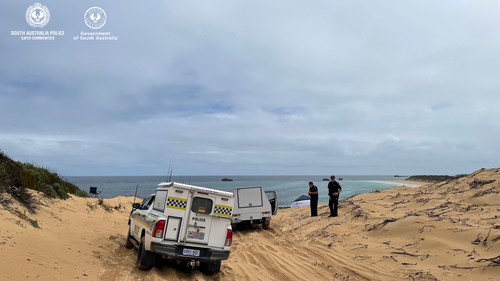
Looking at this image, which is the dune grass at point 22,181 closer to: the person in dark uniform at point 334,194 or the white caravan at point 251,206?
the white caravan at point 251,206

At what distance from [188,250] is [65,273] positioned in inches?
96.4

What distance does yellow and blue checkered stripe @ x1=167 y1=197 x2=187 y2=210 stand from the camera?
6.98 metres

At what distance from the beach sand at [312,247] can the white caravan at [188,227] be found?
0.57 m

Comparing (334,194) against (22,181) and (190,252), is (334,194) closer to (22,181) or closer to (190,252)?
(190,252)

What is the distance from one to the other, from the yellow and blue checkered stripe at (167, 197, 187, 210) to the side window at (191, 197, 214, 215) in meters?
0.21

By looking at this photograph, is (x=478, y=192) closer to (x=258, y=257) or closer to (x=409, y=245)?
(x=409, y=245)

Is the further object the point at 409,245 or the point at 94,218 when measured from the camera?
the point at 94,218

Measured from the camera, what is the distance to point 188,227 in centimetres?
704

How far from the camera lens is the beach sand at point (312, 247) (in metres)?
6.85

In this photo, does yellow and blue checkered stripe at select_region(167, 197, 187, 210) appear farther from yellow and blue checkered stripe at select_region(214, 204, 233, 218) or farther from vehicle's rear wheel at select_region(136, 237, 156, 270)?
vehicle's rear wheel at select_region(136, 237, 156, 270)

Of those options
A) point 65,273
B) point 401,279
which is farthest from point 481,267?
point 65,273

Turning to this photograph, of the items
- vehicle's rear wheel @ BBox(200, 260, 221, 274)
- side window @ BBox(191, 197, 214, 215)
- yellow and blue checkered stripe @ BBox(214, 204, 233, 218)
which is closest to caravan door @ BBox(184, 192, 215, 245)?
side window @ BBox(191, 197, 214, 215)

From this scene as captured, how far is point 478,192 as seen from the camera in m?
14.7

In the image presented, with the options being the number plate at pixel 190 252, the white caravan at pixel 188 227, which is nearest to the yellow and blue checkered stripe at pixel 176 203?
the white caravan at pixel 188 227
